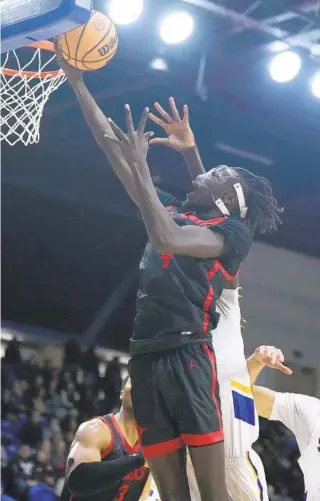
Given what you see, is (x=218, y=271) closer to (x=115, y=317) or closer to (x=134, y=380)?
(x=134, y=380)

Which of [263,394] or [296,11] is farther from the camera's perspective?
[296,11]

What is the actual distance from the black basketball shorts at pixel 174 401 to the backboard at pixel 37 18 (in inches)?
45.6

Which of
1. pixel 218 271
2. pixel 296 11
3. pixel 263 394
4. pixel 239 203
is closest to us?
pixel 218 271

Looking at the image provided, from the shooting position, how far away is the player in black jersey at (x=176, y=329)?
282cm

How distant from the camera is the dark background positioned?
6527 mm

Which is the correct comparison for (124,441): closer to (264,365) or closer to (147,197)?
(264,365)

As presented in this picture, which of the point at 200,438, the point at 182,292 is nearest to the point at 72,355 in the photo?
the point at 182,292

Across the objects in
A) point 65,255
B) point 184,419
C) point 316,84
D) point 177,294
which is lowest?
point 184,419

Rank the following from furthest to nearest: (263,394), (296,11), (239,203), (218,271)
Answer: (296,11), (263,394), (239,203), (218,271)

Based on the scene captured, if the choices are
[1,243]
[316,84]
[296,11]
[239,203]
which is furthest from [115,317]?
[239,203]

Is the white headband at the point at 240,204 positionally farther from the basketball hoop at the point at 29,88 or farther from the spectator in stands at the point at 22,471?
the spectator in stands at the point at 22,471

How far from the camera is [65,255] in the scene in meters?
7.35

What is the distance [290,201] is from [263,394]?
9.87ft

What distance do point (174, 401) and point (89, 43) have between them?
1528 mm
